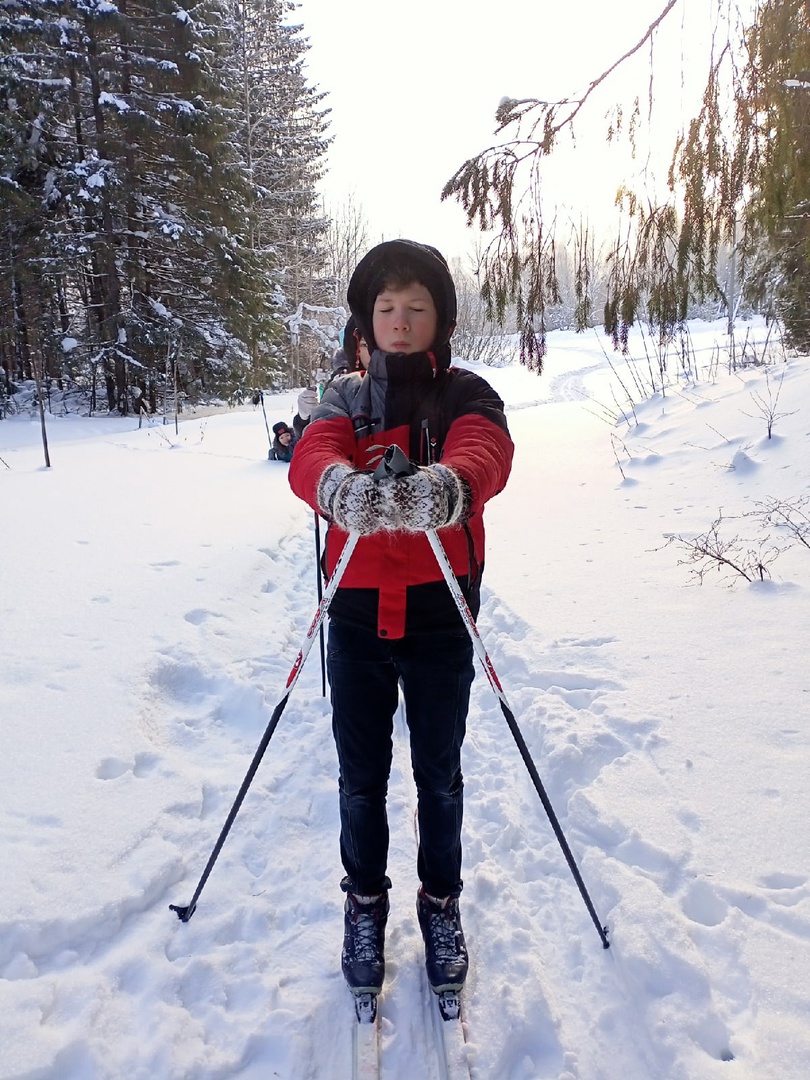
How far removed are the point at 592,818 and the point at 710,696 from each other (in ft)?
3.23

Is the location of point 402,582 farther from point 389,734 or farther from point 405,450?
point 389,734

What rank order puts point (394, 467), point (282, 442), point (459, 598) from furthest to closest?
point (282, 442), point (459, 598), point (394, 467)

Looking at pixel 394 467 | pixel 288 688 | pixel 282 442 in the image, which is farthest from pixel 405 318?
pixel 282 442

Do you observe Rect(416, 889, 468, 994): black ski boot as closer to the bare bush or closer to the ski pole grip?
the ski pole grip

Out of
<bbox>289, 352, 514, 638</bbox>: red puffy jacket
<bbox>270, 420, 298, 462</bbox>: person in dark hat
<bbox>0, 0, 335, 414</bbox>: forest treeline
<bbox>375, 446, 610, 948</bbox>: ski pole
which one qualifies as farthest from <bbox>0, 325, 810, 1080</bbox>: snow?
<bbox>0, 0, 335, 414</bbox>: forest treeline

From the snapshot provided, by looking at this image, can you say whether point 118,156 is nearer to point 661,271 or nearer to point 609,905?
point 661,271

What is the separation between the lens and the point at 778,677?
292 cm

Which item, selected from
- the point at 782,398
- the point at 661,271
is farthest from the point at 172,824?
the point at 782,398

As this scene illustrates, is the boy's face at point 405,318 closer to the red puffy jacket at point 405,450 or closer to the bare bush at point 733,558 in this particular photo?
the red puffy jacket at point 405,450

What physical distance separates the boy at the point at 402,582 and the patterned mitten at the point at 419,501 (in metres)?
0.17

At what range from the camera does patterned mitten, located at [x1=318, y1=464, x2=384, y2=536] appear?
4.53ft

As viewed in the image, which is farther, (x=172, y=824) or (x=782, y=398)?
(x=782, y=398)

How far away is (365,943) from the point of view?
180 cm

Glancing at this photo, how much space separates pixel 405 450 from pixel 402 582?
1.18 ft
